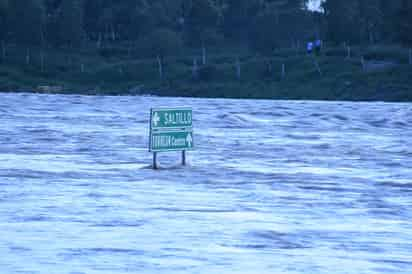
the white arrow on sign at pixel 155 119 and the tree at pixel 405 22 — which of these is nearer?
the white arrow on sign at pixel 155 119

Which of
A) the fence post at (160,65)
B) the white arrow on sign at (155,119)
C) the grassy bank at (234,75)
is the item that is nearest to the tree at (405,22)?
the grassy bank at (234,75)

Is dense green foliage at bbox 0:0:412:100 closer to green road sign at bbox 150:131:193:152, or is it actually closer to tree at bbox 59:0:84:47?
tree at bbox 59:0:84:47

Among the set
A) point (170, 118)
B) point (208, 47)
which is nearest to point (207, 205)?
point (170, 118)

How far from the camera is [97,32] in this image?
119m

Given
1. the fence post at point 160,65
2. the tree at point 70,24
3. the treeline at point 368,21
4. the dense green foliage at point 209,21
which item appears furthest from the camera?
the tree at point 70,24

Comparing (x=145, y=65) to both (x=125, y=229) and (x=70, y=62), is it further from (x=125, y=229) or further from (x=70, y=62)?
(x=125, y=229)

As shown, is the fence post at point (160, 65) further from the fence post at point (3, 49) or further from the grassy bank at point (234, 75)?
the fence post at point (3, 49)

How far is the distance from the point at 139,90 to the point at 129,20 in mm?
37951

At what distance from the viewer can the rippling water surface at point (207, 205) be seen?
9.00 m

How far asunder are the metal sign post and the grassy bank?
136 ft

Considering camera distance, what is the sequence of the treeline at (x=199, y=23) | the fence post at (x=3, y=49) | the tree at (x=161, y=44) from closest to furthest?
the treeline at (x=199, y=23) < the tree at (x=161, y=44) < the fence post at (x=3, y=49)

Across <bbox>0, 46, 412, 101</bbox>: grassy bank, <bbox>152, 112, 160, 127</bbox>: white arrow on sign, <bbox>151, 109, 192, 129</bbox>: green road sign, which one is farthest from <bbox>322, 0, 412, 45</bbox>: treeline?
<bbox>152, 112, 160, 127</bbox>: white arrow on sign

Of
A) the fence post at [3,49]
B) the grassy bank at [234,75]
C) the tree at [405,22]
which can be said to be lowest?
the grassy bank at [234,75]

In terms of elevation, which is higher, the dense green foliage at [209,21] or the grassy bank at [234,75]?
the dense green foliage at [209,21]
